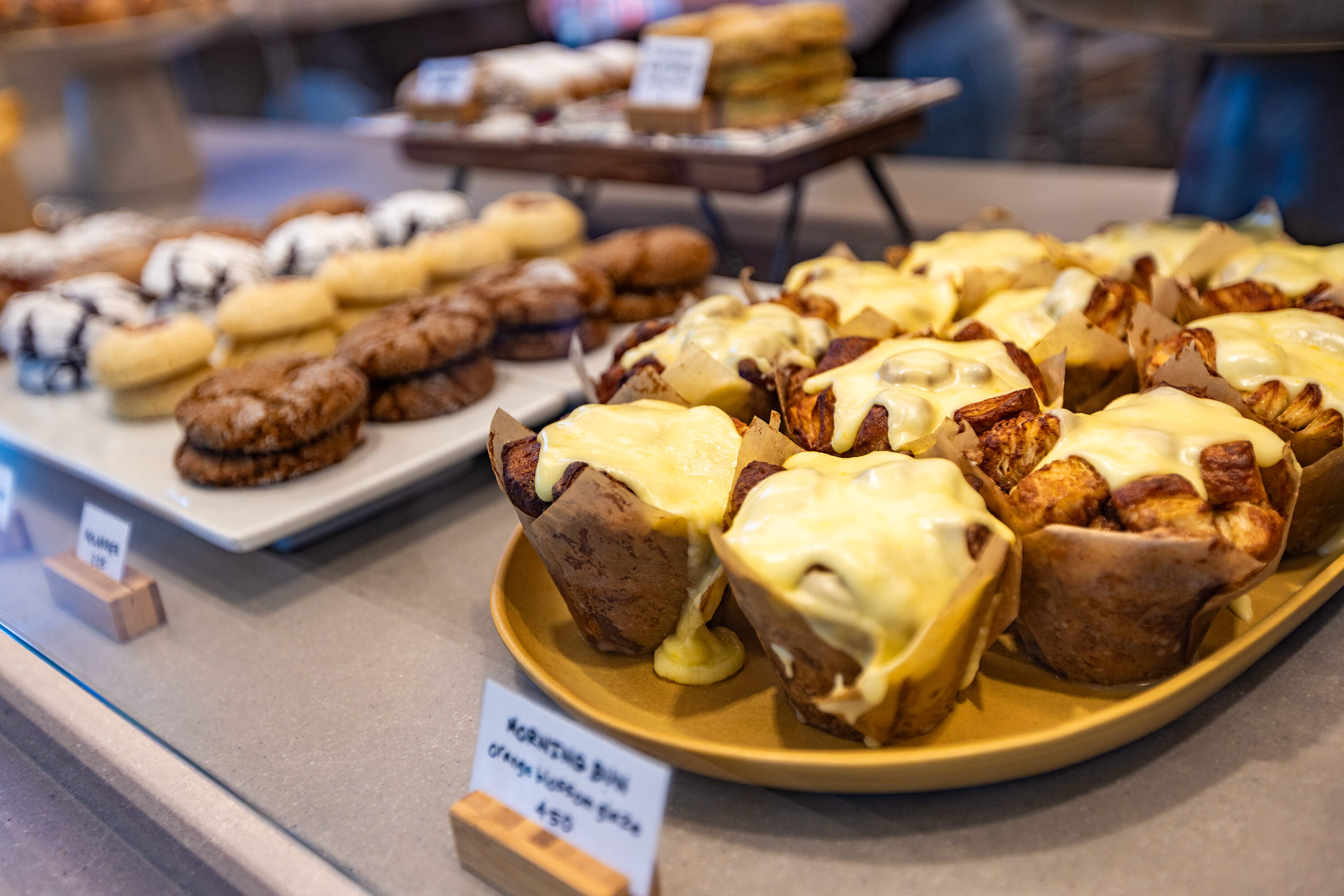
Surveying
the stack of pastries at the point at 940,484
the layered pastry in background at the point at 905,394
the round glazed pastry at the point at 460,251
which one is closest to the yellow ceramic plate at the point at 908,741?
the stack of pastries at the point at 940,484

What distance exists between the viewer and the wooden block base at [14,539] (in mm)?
1958

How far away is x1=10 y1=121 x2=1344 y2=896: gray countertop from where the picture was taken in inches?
43.4

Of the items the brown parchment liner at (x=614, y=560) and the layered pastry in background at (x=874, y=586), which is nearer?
the layered pastry in background at (x=874, y=586)

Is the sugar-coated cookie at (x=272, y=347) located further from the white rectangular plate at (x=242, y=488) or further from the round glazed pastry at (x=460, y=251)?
the round glazed pastry at (x=460, y=251)

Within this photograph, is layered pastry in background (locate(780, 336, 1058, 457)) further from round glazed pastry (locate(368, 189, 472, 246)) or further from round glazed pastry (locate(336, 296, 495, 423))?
round glazed pastry (locate(368, 189, 472, 246))

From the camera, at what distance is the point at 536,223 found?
3.00 metres

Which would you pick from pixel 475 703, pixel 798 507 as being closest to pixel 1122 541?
pixel 798 507

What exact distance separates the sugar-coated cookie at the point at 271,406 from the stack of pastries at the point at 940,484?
0.60m

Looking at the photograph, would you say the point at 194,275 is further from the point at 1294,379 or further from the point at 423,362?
the point at 1294,379

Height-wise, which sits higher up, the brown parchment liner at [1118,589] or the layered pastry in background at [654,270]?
the brown parchment liner at [1118,589]

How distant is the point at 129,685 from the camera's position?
5.23 ft

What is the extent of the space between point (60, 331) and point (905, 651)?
2.28m

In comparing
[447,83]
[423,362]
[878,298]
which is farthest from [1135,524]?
[447,83]

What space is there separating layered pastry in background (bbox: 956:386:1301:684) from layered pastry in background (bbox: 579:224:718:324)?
4.65 feet
